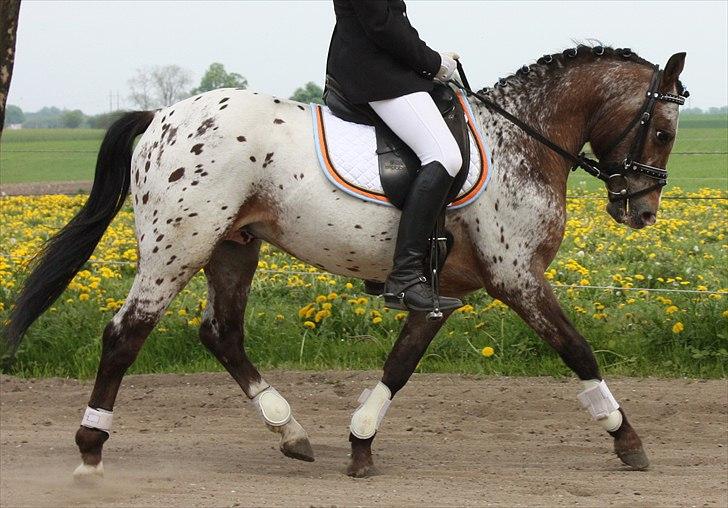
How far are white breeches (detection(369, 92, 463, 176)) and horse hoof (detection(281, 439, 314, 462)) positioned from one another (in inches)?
66.1

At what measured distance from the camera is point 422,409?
6.88 metres

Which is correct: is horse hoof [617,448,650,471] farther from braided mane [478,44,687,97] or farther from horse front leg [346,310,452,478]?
braided mane [478,44,687,97]

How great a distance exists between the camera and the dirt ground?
5.02m

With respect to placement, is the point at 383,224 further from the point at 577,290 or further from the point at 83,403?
the point at 577,290

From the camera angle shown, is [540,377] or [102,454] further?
[540,377]

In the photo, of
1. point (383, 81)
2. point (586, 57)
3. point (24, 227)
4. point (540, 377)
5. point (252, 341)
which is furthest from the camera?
point (24, 227)

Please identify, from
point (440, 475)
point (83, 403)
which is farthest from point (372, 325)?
point (440, 475)

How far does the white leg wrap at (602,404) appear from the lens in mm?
5547

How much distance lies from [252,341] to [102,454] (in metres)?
2.25

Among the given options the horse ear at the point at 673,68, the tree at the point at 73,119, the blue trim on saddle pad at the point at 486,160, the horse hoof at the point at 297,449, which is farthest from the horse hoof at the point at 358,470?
the tree at the point at 73,119

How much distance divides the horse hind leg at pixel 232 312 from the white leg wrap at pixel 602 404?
A: 1.66m

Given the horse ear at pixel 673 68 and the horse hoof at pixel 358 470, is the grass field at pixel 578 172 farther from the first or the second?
the horse ear at pixel 673 68

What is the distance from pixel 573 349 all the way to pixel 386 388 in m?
1.02

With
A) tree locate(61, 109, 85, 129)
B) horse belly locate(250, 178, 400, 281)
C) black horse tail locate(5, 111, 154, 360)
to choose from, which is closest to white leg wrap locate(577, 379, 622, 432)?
horse belly locate(250, 178, 400, 281)
